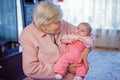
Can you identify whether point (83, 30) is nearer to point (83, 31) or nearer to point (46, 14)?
point (83, 31)

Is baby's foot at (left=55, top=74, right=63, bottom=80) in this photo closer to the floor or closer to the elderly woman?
the elderly woman

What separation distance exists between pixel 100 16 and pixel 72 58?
10.5 feet

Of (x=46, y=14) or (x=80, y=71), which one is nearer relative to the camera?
(x=46, y=14)

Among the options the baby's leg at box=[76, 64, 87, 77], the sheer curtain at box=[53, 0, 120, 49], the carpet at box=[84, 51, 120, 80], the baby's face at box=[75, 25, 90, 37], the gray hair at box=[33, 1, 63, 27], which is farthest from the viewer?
the sheer curtain at box=[53, 0, 120, 49]

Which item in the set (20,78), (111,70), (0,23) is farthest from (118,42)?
(0,23)

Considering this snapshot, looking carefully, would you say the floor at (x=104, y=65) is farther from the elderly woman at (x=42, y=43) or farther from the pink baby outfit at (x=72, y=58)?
the elderly woman at (x=42, y=43)

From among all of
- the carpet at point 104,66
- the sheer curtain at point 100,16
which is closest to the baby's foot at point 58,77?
the carpet at point 104,66

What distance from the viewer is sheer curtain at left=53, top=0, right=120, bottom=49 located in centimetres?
427

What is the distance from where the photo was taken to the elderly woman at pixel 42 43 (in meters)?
1.21

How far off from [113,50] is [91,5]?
3.39ft

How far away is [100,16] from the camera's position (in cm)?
436

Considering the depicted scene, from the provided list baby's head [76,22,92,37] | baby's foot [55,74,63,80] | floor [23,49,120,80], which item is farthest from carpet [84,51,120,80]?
baby's foot [55,74,63,80]

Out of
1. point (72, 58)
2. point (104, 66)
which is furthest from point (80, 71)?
point (104, 66)

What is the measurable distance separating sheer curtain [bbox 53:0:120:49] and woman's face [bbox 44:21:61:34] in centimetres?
317
